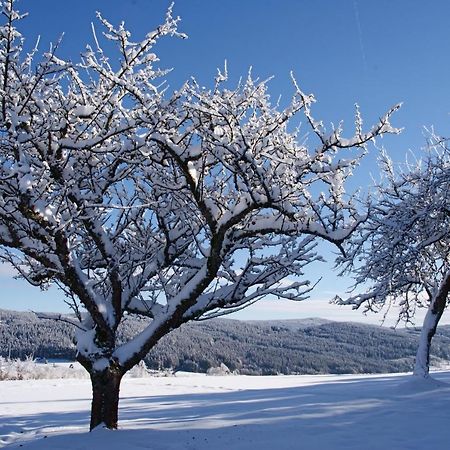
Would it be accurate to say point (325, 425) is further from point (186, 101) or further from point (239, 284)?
point (186, 101)

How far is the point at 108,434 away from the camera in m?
6.32

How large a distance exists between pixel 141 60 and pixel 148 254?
2962 mm

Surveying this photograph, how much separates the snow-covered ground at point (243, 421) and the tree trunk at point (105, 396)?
205 mm

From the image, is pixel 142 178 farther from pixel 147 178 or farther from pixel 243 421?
pixel 243 421

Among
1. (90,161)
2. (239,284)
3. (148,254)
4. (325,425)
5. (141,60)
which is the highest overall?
(141,60)

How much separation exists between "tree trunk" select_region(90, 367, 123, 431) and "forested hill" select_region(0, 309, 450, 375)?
54.9 metres

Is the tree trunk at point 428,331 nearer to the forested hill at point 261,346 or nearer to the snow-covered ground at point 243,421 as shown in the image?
the snow-covered ground at point 243,421

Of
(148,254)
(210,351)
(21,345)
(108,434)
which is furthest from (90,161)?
(210,351)

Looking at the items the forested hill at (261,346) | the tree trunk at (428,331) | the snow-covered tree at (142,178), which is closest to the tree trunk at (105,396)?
the snow-covered tree at (142,178)

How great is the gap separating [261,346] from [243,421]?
330 ft

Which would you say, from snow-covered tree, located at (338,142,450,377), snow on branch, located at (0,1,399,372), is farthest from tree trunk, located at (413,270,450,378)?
snow on branch, located at (0,1,399,372)

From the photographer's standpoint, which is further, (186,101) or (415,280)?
(415,280)

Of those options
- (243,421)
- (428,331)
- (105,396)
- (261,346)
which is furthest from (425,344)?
(261,346)

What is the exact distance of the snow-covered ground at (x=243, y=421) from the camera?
6.28 metres
